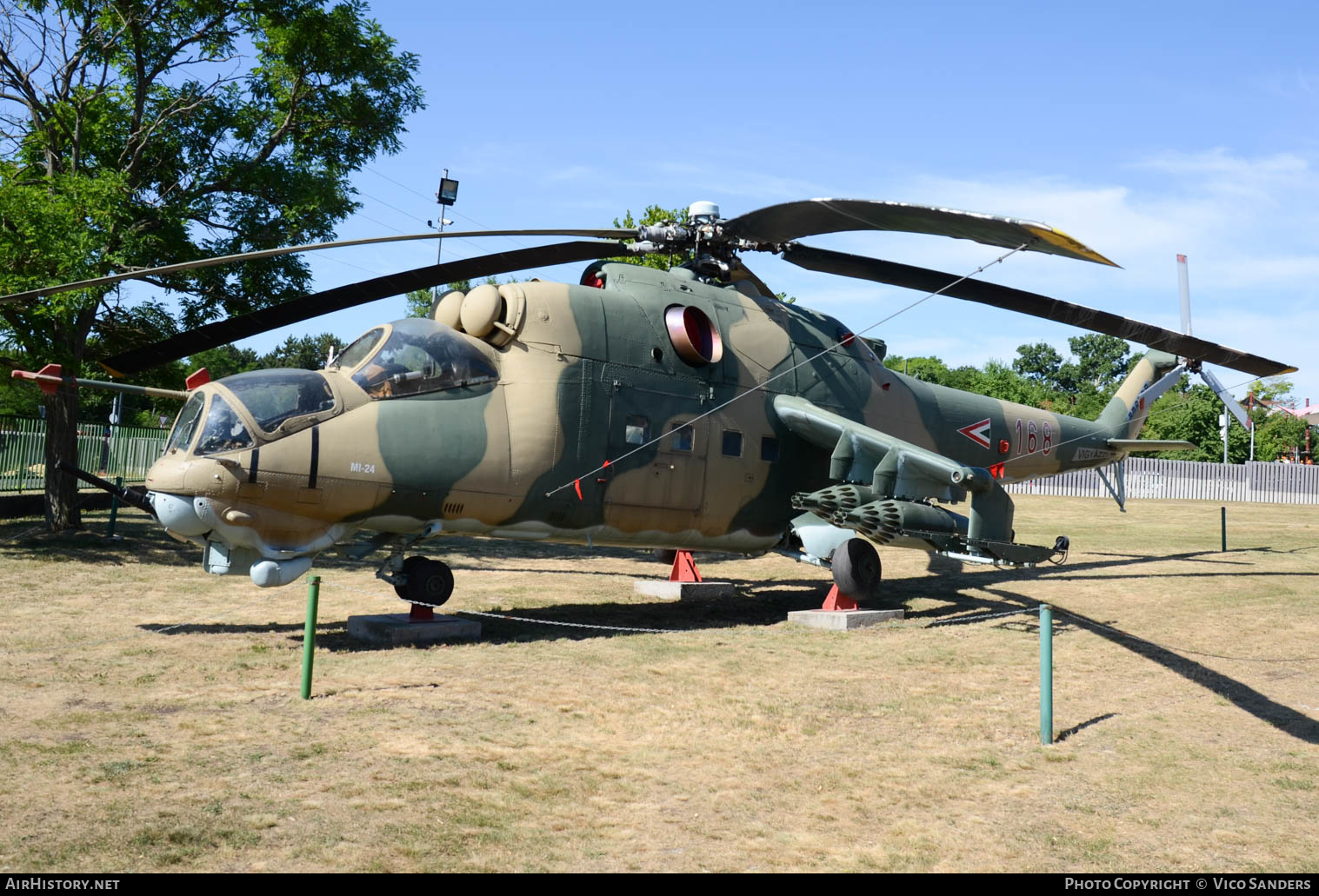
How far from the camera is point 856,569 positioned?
1268cm

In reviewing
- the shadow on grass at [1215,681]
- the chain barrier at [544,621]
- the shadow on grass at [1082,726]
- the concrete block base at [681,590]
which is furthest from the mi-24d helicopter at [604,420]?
the shadow on grass at [1082,726]

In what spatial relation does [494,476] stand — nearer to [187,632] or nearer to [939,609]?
[187,632]

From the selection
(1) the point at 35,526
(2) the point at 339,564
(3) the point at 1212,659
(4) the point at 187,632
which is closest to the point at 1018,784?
(3) the point at 1212,659

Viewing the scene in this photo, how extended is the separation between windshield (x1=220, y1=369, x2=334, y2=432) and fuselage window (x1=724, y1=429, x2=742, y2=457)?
5.10 metres

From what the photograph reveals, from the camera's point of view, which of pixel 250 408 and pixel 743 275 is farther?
pixel 743 275

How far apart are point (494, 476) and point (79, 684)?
4.40m

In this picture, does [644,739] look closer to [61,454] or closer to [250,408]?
[250,408]

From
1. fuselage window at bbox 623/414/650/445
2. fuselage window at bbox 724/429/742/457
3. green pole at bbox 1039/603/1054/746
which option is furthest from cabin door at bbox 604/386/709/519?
green pole at bbox 1039/603/1054/746

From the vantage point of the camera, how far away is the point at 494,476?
428 inches

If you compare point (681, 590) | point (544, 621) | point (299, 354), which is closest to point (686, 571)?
point (681, 590)

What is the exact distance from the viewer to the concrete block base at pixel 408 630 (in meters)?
10.9

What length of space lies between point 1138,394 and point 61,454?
21385 mm

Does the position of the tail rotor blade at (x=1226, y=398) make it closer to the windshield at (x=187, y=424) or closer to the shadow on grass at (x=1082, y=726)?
the shadow on grass at (x=1082, y=726)

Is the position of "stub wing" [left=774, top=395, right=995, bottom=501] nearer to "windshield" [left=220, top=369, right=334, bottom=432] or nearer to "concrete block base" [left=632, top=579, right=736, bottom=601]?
"concrete block base" [left=632, top=579, right=736, bottom=601]
